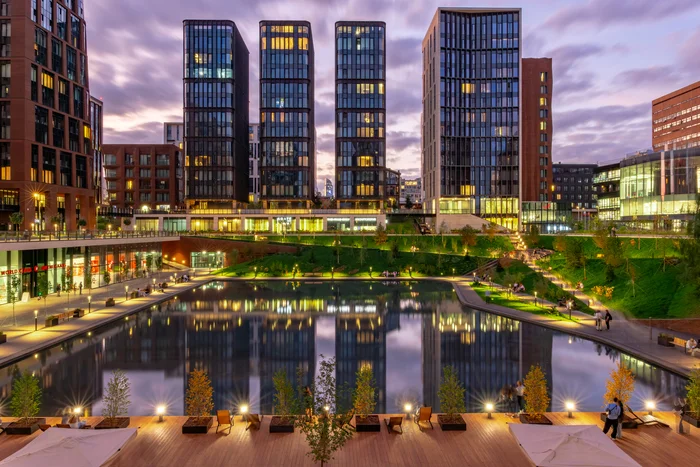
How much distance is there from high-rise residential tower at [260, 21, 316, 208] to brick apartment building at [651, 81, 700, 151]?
104869mm

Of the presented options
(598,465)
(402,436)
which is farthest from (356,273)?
(598,465)

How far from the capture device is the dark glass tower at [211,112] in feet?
387

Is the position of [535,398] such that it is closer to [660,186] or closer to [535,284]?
[535,284]

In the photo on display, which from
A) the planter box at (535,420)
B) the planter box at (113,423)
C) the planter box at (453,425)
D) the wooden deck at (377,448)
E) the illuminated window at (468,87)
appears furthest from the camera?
the illuminated window at (468,87)

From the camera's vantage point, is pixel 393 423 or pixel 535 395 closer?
pixel 393 423

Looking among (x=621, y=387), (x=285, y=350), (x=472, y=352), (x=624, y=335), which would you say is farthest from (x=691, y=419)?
(x=285, y=350)

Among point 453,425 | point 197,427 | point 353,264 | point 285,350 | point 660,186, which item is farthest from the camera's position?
point 353,264

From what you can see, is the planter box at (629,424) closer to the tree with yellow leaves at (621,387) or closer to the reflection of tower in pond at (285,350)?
the tree with yellow leaves at (621,387)

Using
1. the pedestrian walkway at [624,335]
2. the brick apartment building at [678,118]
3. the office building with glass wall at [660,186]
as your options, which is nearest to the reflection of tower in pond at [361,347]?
the pedestrian walkway at [624,335]

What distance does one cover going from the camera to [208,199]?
12138 centimetres

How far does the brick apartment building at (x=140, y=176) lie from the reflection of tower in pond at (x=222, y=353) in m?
Answer: 107

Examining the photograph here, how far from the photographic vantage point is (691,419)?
16938 millimetres

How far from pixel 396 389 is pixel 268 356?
30.1ft

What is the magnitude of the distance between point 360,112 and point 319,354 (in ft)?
330
